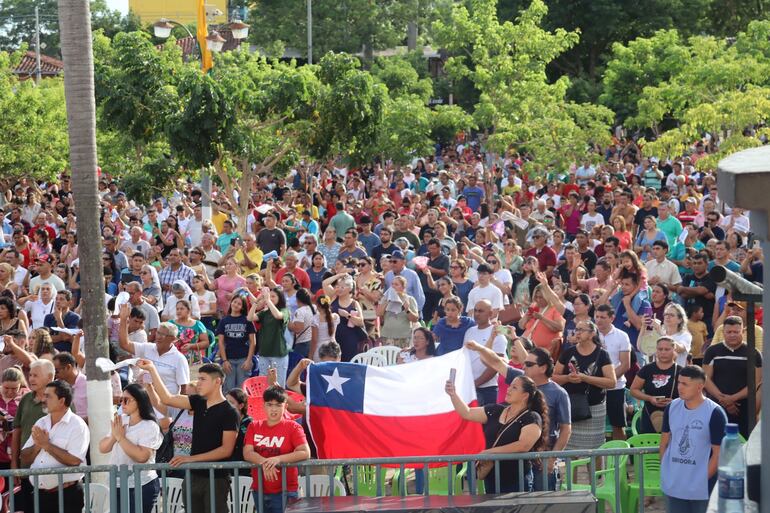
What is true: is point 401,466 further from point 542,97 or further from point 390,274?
point 542,97

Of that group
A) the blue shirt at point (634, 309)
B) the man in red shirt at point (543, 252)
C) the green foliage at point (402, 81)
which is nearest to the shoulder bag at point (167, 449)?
the blue shirt at point (634, 309)

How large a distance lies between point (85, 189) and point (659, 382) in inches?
197

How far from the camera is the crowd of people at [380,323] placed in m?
9.04

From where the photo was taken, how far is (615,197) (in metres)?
21.4

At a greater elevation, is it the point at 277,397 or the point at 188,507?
the point at 277,397

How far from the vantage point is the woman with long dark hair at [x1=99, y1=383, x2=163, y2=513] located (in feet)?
29.3

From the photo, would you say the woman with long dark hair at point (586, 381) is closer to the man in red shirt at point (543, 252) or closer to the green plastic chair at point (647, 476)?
the green plastic chair at point (647, 476)

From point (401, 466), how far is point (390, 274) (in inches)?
286

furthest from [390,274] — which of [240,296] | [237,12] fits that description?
[237,12]

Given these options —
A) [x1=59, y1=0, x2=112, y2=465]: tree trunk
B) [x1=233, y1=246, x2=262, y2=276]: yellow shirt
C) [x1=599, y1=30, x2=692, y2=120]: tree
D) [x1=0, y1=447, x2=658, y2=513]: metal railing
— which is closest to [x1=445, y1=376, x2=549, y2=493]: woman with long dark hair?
[x1=0, y1=447, x2=658, y2=513]: metal railing

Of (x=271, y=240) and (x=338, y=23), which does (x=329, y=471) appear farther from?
(x=338, y=23)

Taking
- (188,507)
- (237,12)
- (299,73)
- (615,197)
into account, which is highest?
(237,12)

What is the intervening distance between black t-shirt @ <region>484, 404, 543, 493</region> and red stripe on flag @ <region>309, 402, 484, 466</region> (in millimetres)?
296

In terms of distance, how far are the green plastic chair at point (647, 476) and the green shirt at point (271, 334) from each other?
4.62m
